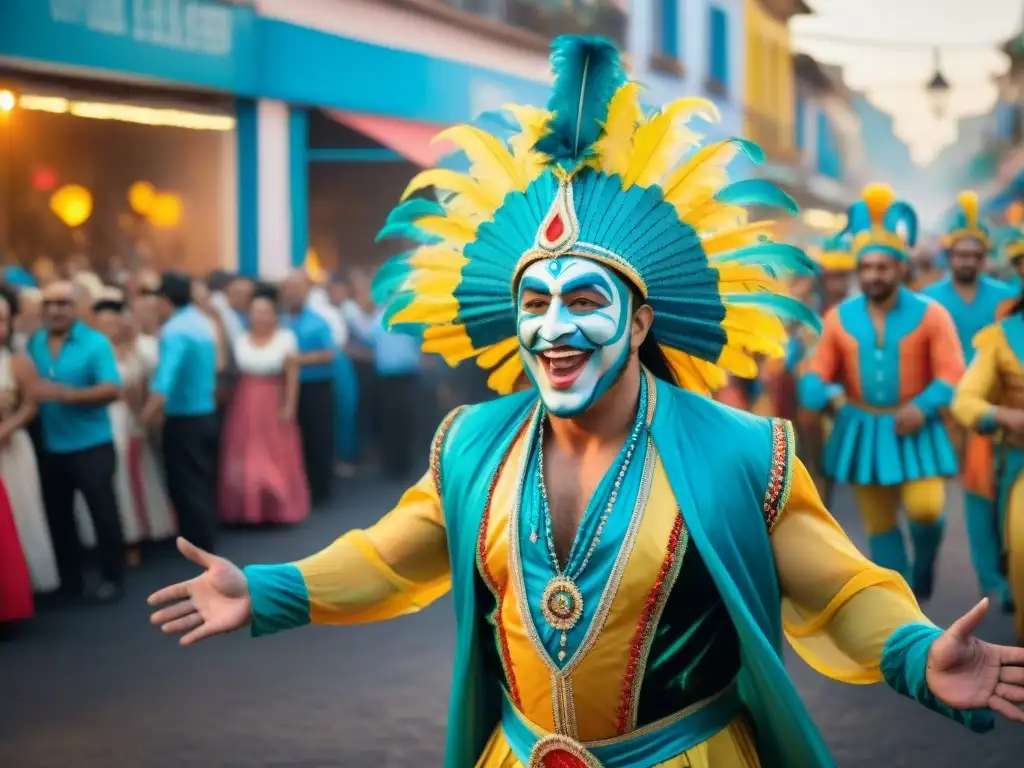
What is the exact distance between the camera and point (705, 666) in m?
3.12

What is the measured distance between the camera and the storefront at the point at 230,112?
45.5 ft

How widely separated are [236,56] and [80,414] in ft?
26.5

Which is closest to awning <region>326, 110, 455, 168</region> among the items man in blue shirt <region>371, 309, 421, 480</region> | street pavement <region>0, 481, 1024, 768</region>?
man in blue shirt <region>371, 309, 421, 480</region>

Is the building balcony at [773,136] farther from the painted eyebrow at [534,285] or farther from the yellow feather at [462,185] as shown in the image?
the painted eyebrow at [534,285]

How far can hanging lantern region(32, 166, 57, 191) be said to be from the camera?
14.0 m

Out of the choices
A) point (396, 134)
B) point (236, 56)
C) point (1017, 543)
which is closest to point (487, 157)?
point (1017, 543)

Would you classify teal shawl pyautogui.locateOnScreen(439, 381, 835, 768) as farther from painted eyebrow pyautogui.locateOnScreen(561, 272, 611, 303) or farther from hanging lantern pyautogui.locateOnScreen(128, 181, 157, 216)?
hanging lantern pyautogui.locateOnScreen(128, 181, 157, 216)

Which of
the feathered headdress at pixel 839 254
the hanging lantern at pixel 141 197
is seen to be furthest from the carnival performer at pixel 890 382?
the hanging lantern at pixel 141 197

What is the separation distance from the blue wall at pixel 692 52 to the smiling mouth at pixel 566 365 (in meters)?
19.1

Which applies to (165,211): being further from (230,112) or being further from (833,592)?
(833,592)

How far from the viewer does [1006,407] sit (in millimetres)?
7113

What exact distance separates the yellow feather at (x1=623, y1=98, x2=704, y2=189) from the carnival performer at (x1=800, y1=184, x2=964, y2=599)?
4654mm

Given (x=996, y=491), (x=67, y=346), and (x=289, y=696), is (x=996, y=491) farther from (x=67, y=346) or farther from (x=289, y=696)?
(x=67, y=346)

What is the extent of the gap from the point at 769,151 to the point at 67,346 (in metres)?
28.0
